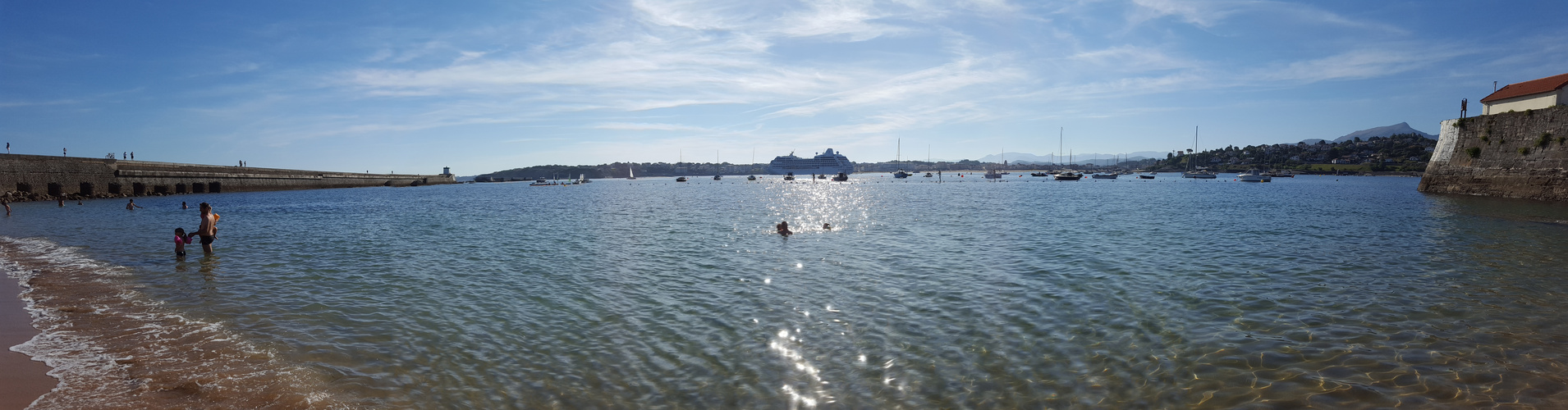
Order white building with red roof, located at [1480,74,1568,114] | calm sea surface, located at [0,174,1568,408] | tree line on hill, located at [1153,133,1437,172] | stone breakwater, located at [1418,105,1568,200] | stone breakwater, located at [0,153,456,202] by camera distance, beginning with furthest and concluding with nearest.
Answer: tree line on hill, located at [1153,133,1437,172], stone breakwater, located at [0,153,456,202], white building with red roof, located at [1480,74,1568,114], stone breakwater, located at [1418,105,1568,200], calm sea surface, located at [0,174,1568,408]

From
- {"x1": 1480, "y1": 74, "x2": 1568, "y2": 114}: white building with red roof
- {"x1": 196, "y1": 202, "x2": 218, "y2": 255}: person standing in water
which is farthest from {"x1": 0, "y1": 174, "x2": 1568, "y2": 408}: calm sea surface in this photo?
{"x1": 1480, "y1": 74, "x2": 1568, "y2": 114}: white building with red roof

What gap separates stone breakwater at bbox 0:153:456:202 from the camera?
46.1 m

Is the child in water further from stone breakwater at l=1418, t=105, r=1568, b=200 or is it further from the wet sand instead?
stone breakwater at l=1418, t=105, r=1568, b=200

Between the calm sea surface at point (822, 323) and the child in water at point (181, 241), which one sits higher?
the child in water at point (181, 241)

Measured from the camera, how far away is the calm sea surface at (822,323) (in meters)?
6.35

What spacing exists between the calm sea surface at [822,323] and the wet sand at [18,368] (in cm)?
20

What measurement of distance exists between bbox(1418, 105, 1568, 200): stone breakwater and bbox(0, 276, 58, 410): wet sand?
170 ft

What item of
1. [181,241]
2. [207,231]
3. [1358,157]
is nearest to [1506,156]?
[207,231]

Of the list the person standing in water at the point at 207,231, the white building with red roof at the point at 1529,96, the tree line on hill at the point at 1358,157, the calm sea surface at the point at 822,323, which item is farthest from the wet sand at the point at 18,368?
the tree line on hill at the point at 1358,157

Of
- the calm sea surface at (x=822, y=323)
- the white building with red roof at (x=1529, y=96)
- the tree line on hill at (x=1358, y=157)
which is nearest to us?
the calm sea surface at (x=822, y=323)

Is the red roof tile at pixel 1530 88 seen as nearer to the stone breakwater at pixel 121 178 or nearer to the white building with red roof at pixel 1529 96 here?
the white building with red roof at pixel 1529 96

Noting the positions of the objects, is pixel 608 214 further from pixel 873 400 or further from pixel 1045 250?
pixel 873 400

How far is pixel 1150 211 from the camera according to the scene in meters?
33.0

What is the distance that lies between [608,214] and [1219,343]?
103 ft
